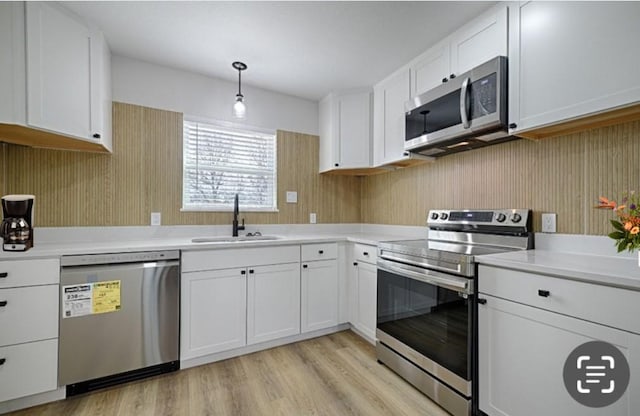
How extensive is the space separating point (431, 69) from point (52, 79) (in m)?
2.60

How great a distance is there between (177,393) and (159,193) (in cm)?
159

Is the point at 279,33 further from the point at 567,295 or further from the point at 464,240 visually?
the point at 567,295

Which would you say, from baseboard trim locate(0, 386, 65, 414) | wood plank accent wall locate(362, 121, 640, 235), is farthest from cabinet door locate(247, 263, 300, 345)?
wood plank accent wall locate(362, 121, 640, 235)

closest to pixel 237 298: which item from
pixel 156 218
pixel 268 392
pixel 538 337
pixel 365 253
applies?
pixel 268 392

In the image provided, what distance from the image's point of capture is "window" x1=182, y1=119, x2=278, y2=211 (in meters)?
2.74

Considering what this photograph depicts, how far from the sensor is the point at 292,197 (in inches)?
125

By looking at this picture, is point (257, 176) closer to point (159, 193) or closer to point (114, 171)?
point (159, 193)

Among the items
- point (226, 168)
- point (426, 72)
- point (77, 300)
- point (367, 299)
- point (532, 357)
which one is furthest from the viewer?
point (226, 168)

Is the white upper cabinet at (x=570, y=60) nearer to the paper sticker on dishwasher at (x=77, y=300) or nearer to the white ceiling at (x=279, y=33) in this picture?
the white ceiling at (x=279, y=33)

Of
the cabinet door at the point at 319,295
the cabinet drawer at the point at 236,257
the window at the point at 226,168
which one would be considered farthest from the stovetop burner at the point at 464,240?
the window at the point at 226,168

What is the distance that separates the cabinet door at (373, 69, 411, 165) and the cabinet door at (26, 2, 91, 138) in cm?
234

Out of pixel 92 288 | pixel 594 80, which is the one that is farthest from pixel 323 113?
pixel 92 288

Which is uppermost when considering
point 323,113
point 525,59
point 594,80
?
point 323,113

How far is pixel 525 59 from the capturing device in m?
1.61
